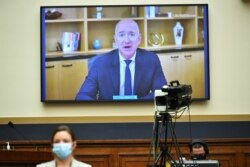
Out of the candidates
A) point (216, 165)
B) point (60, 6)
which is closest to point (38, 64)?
point (60, 6)

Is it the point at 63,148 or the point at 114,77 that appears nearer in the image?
the point at 63,148

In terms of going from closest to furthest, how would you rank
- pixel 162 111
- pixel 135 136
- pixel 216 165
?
pixel 216 165, pixel 162 111, pixel 135 136

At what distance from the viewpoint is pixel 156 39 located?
22.0 ft

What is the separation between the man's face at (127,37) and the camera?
6.70 metres

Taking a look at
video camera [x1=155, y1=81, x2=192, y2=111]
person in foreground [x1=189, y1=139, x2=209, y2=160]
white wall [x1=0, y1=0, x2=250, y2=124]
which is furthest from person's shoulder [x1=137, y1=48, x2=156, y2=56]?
video camera [x1=155, y1=81, x2=192, y2=111]

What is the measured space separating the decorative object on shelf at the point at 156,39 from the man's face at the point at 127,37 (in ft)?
0.51

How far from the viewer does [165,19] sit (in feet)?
22.0

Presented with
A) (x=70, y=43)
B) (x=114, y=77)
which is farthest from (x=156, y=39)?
(x=70, y=43)

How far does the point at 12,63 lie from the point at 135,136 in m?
1.87

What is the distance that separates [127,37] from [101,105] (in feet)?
3.12

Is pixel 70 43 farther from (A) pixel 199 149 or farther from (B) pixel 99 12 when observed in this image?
(A) pixel 199 149

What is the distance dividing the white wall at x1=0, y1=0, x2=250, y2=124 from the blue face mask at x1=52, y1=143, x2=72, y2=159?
10.4ft

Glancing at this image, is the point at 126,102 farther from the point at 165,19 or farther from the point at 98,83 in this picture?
the point at 165,19

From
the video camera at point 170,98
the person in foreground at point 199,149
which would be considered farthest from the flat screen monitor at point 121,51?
the video camera at point 170,98
